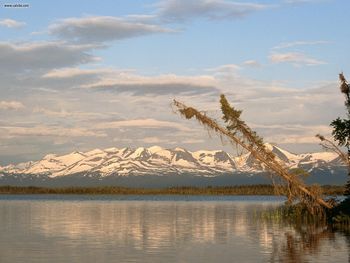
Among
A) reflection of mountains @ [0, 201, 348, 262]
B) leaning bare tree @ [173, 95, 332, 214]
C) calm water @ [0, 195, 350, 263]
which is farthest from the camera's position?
leaning bare tree @ [173, 95, 332, 214]

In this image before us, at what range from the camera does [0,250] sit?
1649 inches

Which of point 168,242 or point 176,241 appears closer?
point 168,242

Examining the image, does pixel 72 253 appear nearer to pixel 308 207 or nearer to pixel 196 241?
pixel 196 241

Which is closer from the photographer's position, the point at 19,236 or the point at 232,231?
the point at 19,236

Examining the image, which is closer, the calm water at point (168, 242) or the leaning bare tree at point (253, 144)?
the calm water at point (168, 242)

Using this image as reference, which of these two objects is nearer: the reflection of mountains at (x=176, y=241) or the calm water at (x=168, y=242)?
the calm water at (x=168, y=242)

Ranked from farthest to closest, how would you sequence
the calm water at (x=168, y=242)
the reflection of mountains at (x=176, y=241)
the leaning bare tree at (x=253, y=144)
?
1. the leaning bare tree at (x=253, y=144)
2. the reflection of mountains at (x=176, y=241)
3. the calm water at (x=168, y=242)

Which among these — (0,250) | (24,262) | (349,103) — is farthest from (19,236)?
(349,103)

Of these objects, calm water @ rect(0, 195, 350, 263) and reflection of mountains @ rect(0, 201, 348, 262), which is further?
reflection of mountains @ rect(0, 201, 348, 262)

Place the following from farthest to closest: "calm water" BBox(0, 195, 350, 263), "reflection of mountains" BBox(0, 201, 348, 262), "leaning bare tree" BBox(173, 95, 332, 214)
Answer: "leaning bare tree" BBox(173, 95, 332, 214) → "reflection of mountains" BBox(0, 201, 348, 262) → "calm water" BBox(0, 195, 350, 263)

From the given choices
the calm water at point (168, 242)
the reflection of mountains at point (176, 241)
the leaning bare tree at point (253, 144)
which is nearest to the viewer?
the calm water at point (168, 242)

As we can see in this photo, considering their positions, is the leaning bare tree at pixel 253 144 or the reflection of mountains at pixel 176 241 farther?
the leaning bare tree at pixel 253 144

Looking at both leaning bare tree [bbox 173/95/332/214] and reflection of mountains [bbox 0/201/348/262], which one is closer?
reflection of mountains [bbox 0/201/348/262]

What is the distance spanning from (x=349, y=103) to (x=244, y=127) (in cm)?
910
